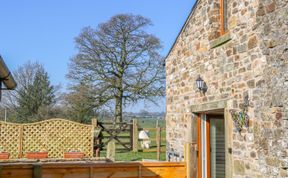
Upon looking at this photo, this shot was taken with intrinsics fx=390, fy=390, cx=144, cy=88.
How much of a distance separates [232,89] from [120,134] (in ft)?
48.7

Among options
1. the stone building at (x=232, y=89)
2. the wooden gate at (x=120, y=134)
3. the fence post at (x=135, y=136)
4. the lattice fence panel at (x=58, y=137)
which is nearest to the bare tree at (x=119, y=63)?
the wooden gate at (x=120, y=134)

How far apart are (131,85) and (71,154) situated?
10353 mm

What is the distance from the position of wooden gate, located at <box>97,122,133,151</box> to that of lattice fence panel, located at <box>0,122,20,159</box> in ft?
16.5

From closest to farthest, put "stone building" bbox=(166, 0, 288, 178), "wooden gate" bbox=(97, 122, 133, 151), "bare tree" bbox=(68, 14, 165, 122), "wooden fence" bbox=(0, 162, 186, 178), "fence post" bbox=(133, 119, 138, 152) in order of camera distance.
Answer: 1. "stone building" bbox=(166, 0, 288, 178)
2. "wooden fence" bbox=(0, 162, 186, 178)
3. "fence post" bbox=(133, 119, 138, 152)
4. "wooden gate" bbox=(97, 122, 133, 151)
5. "bare tree" bbox=(68, 14, 165, 122)

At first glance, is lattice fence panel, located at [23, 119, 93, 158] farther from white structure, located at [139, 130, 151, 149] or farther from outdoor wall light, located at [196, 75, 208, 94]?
outdoor wall light, located at [196, 75, 208, 94]

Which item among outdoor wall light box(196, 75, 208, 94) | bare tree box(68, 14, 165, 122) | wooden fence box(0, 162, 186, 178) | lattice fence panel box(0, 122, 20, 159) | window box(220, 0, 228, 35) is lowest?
wooden fence box(0, 162, 186, 178)

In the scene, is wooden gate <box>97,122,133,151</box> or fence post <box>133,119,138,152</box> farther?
wooden gate <box>97,122,133,151</box>

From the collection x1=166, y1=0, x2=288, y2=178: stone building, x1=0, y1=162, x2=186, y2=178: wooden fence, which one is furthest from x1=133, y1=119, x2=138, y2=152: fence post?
x1=0, y1=162, x2=186, y2=178: wooden fence

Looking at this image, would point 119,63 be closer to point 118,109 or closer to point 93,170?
point 118,109

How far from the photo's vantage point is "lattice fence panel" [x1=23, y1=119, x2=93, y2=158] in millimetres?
16906

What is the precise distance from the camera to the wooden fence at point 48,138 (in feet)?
54.5

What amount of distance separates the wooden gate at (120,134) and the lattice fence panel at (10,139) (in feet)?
16.5

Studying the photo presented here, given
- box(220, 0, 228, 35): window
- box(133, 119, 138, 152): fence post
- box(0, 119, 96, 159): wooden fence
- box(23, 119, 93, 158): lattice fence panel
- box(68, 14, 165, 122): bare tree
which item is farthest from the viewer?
box(68, 14, 165, 122): bare tree

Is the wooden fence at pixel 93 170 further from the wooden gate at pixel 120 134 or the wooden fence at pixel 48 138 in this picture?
the wooden gate at pixel 120 134
